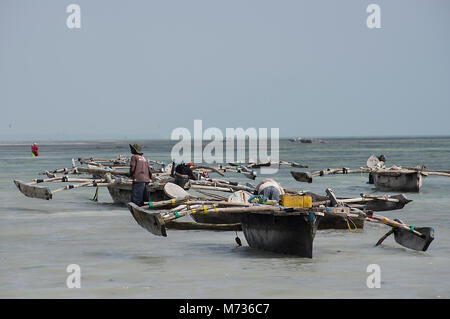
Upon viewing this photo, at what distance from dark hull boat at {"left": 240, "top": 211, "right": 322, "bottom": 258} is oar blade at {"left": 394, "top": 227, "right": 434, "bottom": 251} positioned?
2.53m

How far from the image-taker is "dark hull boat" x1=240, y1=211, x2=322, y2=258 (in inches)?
524

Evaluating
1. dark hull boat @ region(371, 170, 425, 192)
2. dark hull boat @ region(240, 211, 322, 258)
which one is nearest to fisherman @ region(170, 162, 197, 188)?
dark hull boat @ region(240, 211, 322, 258)

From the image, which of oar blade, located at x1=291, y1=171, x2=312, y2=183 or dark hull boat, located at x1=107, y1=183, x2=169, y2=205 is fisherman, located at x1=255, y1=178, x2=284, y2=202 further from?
oar blade, located at x1=291, y1=171, x2=312, y2=183

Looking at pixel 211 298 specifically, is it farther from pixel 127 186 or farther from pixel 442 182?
pixel 442 182

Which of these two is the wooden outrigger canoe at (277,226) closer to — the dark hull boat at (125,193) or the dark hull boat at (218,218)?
the dark hull boat at (218,218)

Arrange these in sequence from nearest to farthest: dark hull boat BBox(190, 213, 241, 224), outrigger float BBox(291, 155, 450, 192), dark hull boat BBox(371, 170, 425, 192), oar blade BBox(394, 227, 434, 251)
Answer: oar blade BBox(394, 227, 434, 251)
dark hull boat BBox(190, 213, 241, 224)
outrigger float BBox(291, 155, 450, 192)
dark hull boat BBox(371, 170, 425, 192)

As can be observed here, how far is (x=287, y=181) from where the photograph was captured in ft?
140

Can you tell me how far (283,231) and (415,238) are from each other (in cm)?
298

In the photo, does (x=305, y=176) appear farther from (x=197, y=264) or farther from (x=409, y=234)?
(x=197, y=264)

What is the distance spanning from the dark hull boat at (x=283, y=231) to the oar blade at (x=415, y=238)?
253 cm

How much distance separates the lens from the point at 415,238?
15008 mm

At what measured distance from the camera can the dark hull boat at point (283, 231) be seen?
13.3 meters
